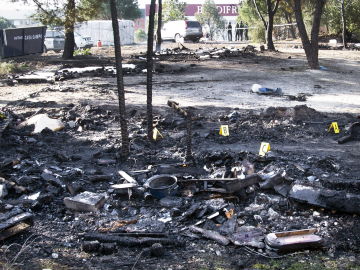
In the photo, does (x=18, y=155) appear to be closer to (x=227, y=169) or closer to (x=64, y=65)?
(x=227, y=169)

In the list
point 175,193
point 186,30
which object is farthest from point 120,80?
point 186,30

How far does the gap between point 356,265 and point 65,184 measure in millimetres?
4018

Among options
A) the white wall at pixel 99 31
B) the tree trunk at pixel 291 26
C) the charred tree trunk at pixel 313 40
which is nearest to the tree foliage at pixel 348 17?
the tree trunk at pixel 291 26

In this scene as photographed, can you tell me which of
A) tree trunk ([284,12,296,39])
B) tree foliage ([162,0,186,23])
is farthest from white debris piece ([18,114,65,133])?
tree foliage ([162,0,186,23])

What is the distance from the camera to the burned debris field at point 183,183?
15.1 feet

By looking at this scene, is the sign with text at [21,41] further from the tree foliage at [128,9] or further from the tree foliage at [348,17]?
the tree foliage at [128,9]

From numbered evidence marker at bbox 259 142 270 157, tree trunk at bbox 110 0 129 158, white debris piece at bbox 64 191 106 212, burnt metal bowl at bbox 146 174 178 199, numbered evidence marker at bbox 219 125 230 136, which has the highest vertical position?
tree trunk at bbox 110 0 129 158

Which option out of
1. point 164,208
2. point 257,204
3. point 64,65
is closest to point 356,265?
point 257,204

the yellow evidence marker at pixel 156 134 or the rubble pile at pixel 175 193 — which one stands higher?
the yellow evidence marker at pixel 156 134

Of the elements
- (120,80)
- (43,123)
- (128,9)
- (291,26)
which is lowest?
(43,123)

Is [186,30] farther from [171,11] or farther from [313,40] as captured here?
[313,40]

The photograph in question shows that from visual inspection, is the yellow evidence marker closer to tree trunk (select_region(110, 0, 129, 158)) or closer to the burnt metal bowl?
tree trunk (select_region(110, 0, 129, 158))

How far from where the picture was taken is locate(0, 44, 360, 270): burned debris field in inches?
181

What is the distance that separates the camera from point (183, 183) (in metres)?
6.29
